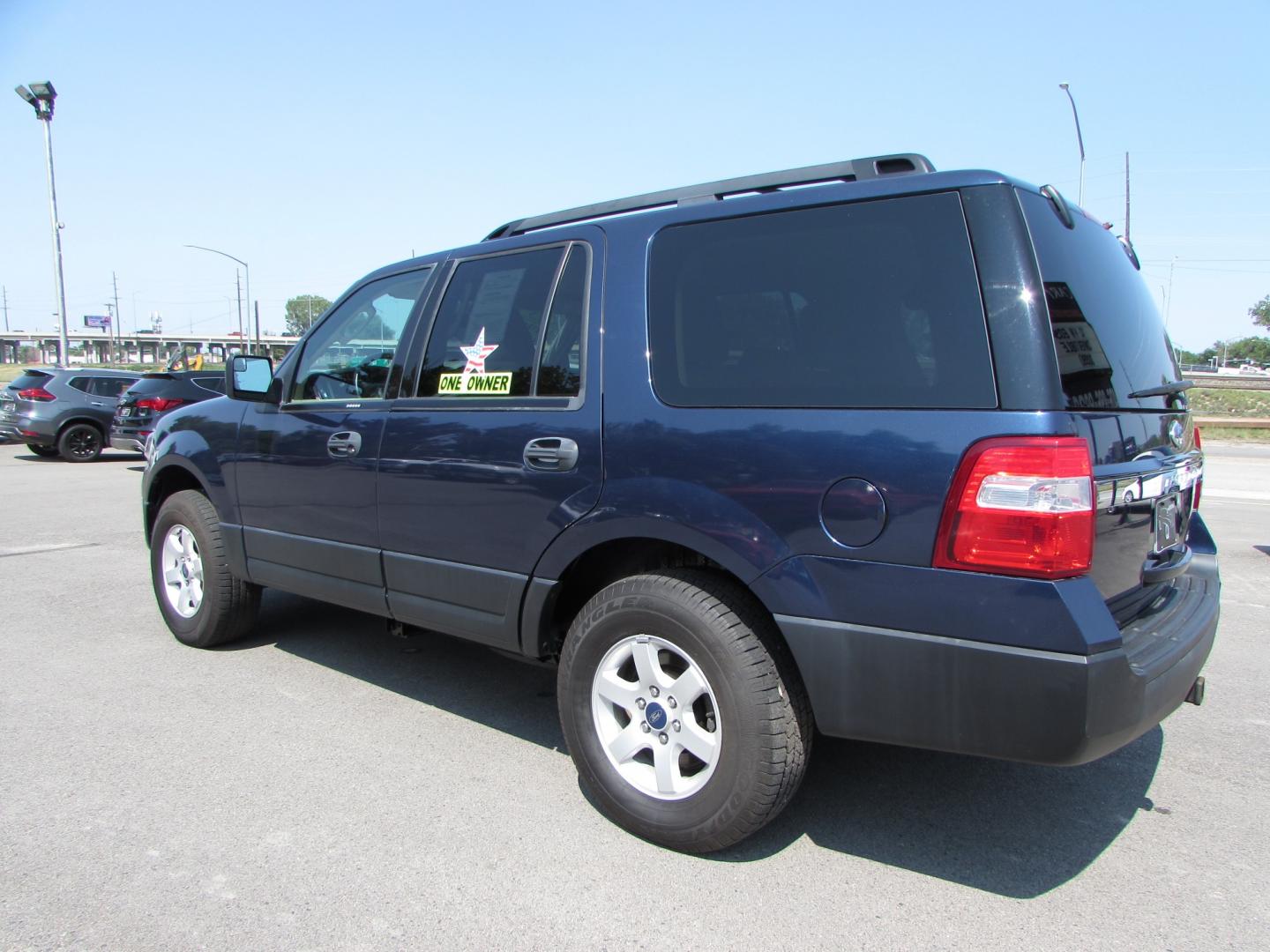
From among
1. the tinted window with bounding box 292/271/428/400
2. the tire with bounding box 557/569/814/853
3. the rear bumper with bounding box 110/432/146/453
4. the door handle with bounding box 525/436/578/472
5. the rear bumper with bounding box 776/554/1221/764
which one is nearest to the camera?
the rear bumper with bounding box 776/554/1221/764

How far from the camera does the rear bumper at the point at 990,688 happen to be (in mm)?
2158

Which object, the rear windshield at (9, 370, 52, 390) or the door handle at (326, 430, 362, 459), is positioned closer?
the door handle at (326, 430, 362, 459)

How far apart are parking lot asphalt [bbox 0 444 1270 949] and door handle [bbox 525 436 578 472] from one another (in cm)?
118

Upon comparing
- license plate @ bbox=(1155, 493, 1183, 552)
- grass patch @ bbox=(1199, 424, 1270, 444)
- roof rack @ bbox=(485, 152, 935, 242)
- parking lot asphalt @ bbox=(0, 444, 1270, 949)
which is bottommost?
grass patch @ bbox=(1199, 424, 1270, 444)

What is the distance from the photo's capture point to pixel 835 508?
7.84ft

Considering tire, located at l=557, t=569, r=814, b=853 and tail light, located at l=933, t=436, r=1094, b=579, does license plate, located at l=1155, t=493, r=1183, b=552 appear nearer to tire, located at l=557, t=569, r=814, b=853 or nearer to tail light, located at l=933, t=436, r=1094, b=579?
tail light, located at l=933, t=436, r=1094, b=579

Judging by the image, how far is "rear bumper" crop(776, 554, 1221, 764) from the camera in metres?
2.16

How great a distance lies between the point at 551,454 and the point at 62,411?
634 inches

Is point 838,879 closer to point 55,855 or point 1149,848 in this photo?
point 1149,848

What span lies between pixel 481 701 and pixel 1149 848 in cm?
265

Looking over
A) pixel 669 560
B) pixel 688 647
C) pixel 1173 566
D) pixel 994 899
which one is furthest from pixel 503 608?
pixel 1173 566

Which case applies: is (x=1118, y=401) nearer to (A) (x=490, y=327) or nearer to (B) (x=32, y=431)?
(A) (x=490, y=327)

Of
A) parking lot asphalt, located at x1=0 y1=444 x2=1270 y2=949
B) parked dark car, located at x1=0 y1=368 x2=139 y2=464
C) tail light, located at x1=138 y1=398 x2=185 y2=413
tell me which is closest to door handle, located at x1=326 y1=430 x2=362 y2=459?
parking lot asphalt, located at x1=0 y1=444 x2=1270 y2=949

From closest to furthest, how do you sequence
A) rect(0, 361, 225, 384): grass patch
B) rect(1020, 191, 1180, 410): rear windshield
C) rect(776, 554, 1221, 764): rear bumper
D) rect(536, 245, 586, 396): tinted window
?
rect(776, 554, 1221, 764): rear bumper
rect(1020, 191, 1180, 410): rear windshield
rect(536, 245, 586, 396): tinted window
rect(0, 361, 225, 384): grass patch
